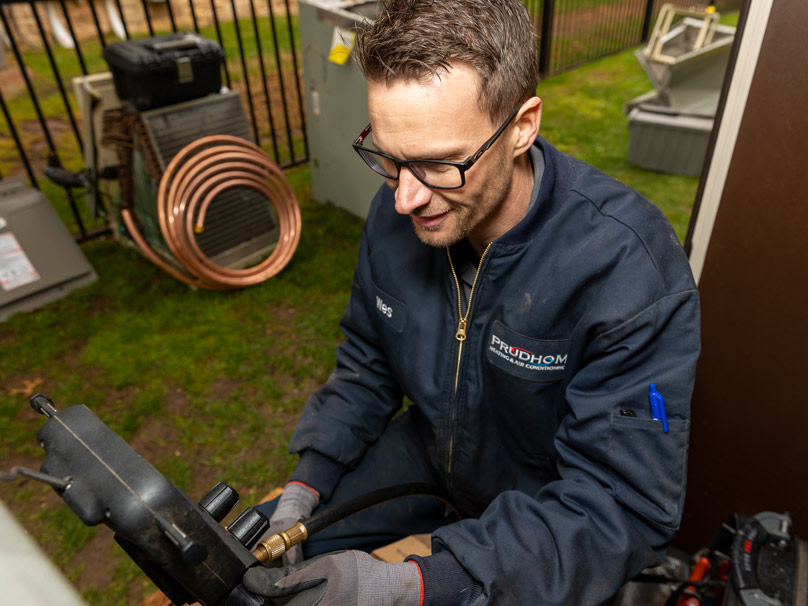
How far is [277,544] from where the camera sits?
1.17m

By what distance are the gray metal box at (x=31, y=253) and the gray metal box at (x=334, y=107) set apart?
1614 millimetres

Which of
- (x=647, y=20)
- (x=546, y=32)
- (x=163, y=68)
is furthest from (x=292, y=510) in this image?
(x=647, y=20)

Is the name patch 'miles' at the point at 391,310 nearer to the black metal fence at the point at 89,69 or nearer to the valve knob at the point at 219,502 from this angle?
the valve knob at the point at 219,502

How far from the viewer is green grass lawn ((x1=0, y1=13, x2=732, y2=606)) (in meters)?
2.48

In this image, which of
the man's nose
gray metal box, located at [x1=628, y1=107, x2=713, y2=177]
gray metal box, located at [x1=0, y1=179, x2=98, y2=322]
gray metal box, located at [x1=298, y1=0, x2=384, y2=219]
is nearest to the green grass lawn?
gray metal box, located at [x1=0, y1=179, x2=98, y2=322]

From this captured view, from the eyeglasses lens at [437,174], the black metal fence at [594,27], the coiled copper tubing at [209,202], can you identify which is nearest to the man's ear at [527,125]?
the eyeglasses lens at [437,174]

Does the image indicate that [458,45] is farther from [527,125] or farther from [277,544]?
[277,544]

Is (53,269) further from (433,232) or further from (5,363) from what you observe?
(433,232)

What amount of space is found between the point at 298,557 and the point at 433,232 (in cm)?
87

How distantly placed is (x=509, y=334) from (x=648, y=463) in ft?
1.24

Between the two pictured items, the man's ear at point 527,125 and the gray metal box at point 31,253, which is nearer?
the man's ear at point 527,125

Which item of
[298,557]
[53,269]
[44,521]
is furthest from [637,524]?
[53,269]

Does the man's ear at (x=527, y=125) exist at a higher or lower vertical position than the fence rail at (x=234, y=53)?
higher

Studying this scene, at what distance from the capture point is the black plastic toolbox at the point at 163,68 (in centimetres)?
309
